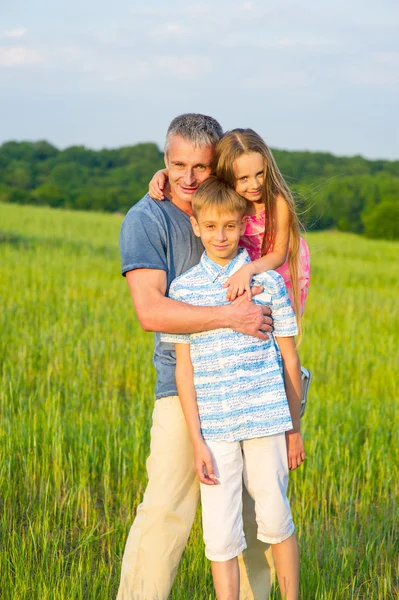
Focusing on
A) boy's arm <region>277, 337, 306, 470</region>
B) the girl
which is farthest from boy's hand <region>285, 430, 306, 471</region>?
the girl

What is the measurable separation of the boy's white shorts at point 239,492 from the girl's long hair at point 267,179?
1.79ft

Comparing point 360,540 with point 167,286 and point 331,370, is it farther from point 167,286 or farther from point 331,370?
point 331,370

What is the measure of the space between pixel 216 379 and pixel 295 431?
1.32 ft

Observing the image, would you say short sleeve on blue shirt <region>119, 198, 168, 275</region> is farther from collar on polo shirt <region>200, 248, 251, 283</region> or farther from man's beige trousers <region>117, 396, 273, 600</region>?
man's beige trousers <region>117, 396, 273, 600</region>

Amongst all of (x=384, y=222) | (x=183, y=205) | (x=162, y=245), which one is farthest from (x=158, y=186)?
(x=384, y=222)

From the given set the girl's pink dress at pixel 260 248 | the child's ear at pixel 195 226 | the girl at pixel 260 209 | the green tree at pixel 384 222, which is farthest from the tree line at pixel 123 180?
the child's ear at pixel 195 226

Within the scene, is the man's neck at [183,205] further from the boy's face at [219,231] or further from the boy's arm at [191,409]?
the boy's arm at [191,409]

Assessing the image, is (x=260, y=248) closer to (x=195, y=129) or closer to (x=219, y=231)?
(x=219, y=231)

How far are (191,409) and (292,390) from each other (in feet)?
1.31

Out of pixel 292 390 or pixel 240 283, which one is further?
pixel 292 390

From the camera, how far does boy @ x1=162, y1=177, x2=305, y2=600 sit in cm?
265

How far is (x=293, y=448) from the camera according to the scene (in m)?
2.83

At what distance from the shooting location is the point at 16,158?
71.6 metres

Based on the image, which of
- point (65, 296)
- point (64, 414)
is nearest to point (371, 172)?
point (65, 296)
